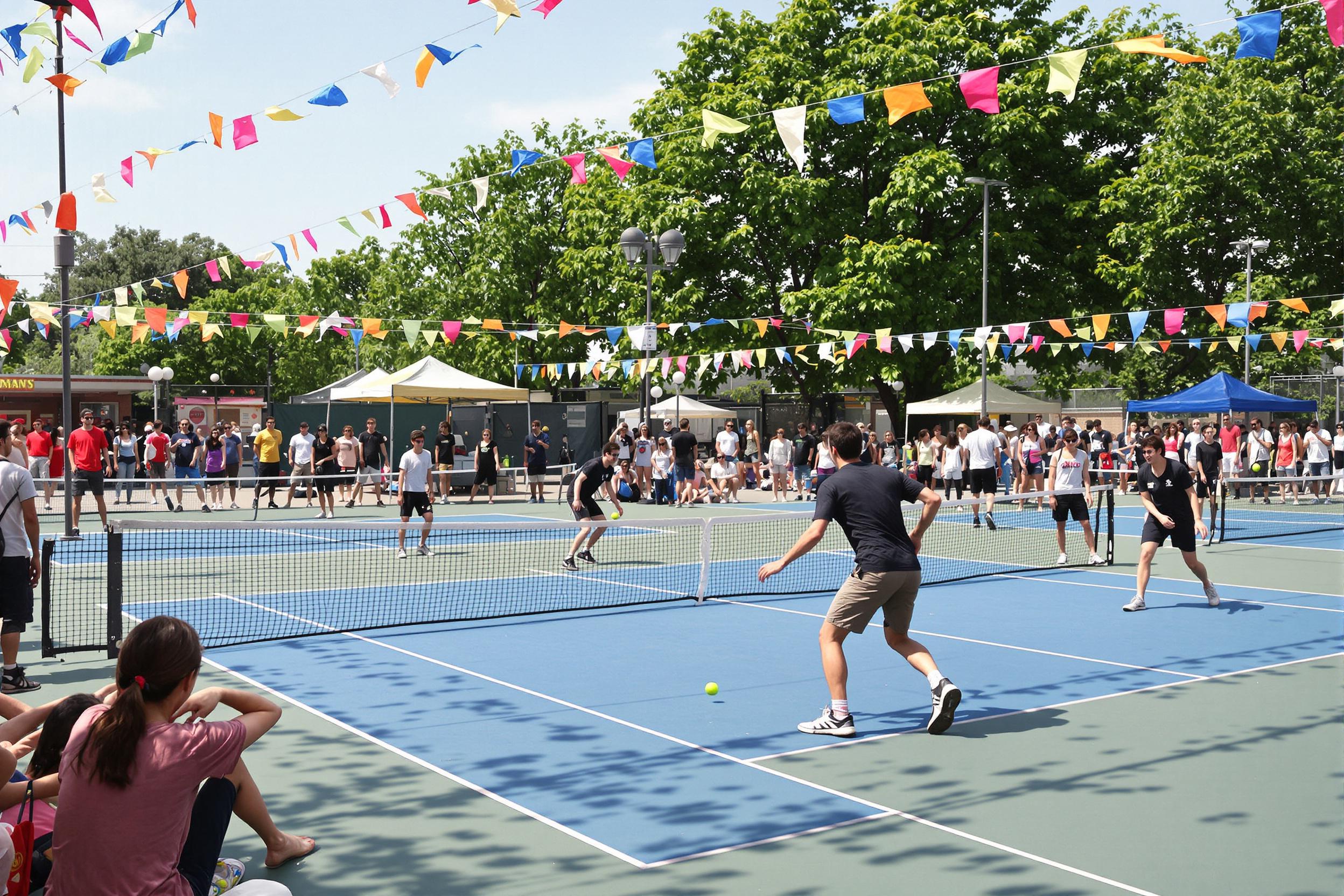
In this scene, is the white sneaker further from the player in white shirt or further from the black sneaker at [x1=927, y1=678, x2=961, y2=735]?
the player in white shirt

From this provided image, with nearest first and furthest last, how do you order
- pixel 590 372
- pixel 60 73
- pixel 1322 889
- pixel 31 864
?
pixel 31 864
pixel 1322 889
pixel 60 73
pixel 590 372

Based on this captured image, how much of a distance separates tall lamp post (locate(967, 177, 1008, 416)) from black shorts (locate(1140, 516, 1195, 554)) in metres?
16.7

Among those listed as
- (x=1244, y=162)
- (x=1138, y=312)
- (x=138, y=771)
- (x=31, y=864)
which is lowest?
(x=31, y=864)

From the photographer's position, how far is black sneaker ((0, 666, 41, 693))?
804 cm

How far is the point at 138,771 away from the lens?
11.7 ft

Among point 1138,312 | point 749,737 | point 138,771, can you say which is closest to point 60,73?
point 749,737

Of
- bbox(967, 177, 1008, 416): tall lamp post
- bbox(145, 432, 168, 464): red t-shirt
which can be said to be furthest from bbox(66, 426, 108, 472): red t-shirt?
bbox(967, 177, 1008, 416): tall lamp post

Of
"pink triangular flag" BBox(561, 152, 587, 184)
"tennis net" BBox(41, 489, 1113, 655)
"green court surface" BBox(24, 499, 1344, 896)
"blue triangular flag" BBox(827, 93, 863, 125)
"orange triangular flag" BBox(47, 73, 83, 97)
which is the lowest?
"green court surface" BBox(24, 499, 1344, 896)

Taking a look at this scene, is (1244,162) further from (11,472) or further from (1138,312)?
(11,472)

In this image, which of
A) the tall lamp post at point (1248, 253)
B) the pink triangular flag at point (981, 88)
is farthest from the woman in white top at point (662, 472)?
the pink triangular flag at point (981, 88)

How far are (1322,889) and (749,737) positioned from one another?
3086 millimetres

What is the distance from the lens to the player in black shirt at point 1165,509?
1140 centimetres

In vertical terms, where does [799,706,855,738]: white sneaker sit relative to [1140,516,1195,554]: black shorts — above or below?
below

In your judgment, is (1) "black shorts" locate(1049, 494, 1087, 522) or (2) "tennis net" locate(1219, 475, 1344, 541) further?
(2) "tennis net" locate(1219, 475, 1344, 541)
